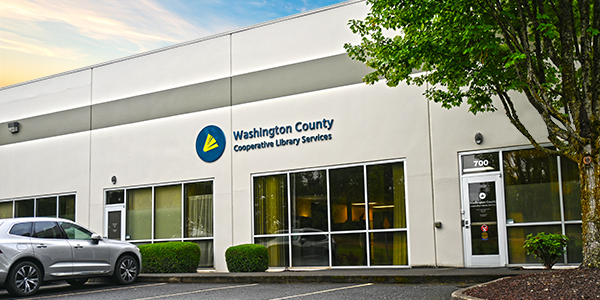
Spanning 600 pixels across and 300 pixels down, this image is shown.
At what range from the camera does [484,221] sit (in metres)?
14.2

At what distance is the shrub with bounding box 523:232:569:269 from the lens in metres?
11.9

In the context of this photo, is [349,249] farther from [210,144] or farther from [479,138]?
[210,144]

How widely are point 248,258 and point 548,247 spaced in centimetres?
780

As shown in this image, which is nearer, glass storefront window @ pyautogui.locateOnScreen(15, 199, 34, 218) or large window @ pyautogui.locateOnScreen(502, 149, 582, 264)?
large window @ pyautogui.locateOnScreen(502, 149, 582, 264)

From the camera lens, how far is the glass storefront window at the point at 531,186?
534 inches

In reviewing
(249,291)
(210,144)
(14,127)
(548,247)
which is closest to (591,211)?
(548,247)

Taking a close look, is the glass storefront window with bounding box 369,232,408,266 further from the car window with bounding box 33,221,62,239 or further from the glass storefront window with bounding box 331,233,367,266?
the car window with bounding box 33,221,62,239

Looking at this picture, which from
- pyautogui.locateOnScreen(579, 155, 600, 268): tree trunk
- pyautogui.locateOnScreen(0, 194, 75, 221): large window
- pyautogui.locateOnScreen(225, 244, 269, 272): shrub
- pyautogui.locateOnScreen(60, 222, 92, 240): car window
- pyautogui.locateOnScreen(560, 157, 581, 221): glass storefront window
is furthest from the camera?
pyautogui.locateOnScreen(0, 194, 75, 221): large window

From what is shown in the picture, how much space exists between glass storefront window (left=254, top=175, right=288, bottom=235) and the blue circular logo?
1619 millimetres

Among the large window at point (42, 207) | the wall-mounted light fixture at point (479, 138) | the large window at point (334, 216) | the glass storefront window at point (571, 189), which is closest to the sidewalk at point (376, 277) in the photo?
the large window at point (334, 216)

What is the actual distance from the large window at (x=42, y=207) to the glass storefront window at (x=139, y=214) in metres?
2.72

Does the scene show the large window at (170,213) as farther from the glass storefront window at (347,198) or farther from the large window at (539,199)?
the large window at (539,199)

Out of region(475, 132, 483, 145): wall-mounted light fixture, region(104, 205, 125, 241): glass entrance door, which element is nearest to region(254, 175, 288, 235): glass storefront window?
region(104, 205, 125, 241): glass entrance door

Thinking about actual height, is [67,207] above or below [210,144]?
below
